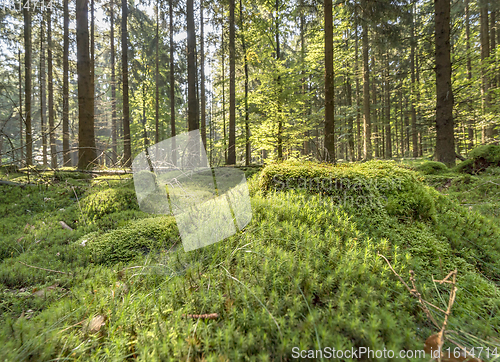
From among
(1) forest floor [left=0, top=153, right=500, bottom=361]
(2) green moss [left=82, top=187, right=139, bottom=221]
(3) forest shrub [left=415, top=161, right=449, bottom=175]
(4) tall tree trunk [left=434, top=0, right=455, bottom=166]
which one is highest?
(4) tall tree trunk [left=434, top=0, right=455, bottom=166]

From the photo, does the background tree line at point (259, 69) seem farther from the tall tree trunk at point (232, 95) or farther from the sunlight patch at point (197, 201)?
the sunlight patch at point (197, 201)

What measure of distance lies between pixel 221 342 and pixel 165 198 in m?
3.97

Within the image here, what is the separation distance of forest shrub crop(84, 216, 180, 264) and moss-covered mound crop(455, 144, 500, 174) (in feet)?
26.5

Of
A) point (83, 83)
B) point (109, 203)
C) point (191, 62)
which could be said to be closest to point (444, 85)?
point (191, 62)

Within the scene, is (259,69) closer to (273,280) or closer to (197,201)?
(197,201)

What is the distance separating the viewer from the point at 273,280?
5.07ft

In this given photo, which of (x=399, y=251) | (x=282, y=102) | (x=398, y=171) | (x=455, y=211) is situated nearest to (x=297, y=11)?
(x=282, y=102)

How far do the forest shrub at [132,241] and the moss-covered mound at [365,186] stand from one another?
5.44 ft

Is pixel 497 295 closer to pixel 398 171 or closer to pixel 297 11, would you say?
pixel 398 171

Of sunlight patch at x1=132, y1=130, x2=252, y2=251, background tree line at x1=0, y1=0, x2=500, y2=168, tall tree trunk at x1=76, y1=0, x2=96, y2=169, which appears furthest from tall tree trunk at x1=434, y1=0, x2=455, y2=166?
tall tree trunk at x1=76, y1=0, x2=96, y2=169

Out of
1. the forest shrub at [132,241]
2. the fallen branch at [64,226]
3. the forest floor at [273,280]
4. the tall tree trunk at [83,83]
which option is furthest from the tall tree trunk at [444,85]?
the tall tree trunk at [83,83]

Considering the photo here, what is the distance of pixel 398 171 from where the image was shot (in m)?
3.33

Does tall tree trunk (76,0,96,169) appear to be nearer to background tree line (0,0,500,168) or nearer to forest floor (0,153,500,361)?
background tree line (0,0,500,168)

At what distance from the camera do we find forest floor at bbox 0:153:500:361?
1.19 metres
